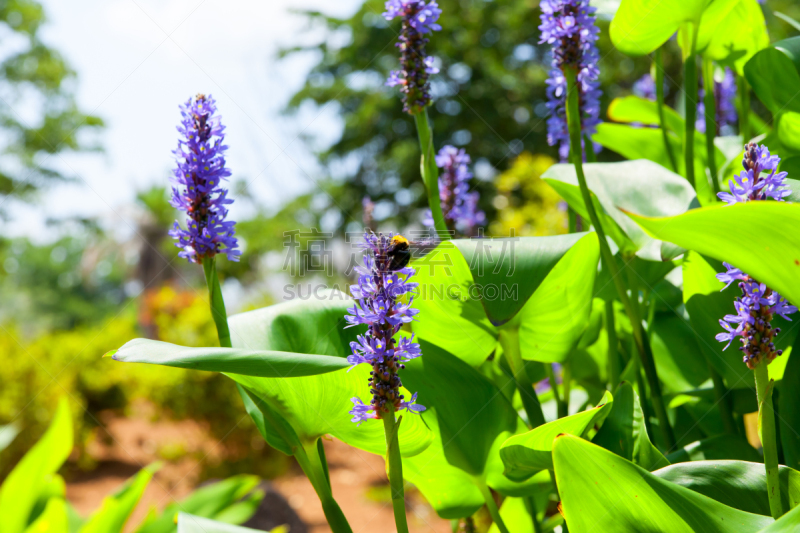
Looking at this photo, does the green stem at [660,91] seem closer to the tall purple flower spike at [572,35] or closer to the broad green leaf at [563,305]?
the tall purple flower spike at [572,35]

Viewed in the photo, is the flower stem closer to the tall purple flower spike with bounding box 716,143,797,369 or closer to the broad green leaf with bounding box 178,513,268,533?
the broad green leaf with bounding box 178,513,268,533

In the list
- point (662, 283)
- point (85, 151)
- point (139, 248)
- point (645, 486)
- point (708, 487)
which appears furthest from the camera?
point (139, 248)

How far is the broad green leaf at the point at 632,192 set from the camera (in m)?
1.06

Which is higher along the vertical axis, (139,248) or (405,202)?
(405,202)

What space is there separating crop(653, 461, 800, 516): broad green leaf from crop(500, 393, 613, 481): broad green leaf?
0.38ft

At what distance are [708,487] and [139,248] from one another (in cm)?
2096

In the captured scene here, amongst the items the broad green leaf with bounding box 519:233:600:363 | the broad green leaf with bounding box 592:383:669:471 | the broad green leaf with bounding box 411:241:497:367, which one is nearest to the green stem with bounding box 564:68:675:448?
the broad green leaf with bounding box 519:233:600:363

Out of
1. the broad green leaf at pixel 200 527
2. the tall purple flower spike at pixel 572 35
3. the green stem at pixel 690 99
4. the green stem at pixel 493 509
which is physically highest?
the tall purple flower spike at pixel 572 35

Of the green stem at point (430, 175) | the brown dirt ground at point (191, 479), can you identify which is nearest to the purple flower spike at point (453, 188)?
the green stem at point (430, 175)

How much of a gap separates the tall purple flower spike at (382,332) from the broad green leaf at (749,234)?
12.9 inches

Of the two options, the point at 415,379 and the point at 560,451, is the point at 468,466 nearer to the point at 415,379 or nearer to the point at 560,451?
the point at 415,379


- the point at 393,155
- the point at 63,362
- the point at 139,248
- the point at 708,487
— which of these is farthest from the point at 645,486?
the point at 139,248

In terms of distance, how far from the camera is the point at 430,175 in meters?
1.25

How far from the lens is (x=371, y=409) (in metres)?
0.74
